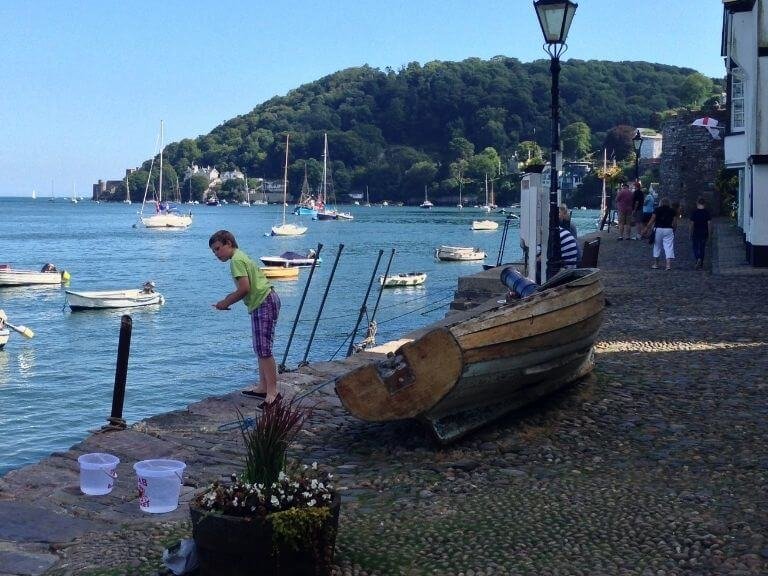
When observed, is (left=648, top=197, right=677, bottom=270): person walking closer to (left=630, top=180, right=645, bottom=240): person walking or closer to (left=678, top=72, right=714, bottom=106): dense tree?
(left=630, top=180, right=645, bottom=240): person walking

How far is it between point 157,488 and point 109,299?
128ft

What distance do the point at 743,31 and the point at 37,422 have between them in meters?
18.3

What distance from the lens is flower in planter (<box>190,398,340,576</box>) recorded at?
471 centimetres

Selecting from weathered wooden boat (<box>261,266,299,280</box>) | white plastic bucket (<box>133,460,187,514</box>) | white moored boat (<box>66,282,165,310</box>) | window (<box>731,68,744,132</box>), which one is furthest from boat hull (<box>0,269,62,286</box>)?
white plastic bucket (<box>133,460,187,514</box>)

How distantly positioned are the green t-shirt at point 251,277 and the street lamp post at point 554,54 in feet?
18.5

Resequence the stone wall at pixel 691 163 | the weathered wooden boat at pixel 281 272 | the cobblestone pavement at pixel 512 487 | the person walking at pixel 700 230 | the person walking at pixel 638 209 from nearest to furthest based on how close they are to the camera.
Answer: the cobblestone pavement at pixel 512 487 < the person walking at pixel 700 230 < the person walking at pixel 638 209 < the stone wall at pixel 691 163 < the weathered wooden boat at pixel 281 272

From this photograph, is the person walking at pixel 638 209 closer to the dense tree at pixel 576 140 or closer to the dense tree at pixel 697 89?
the dense tree at pixel 697 89

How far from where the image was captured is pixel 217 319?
40812mm

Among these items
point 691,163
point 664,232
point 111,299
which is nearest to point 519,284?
point 664,232

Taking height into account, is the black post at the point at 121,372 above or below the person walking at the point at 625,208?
below

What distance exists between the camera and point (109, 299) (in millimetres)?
43688

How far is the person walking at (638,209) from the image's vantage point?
104 ft

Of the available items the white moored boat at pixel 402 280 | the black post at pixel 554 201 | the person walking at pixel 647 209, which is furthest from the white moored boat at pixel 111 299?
the black post at pixel 554 201

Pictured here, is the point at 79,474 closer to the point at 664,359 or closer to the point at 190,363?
the point at 664,359
